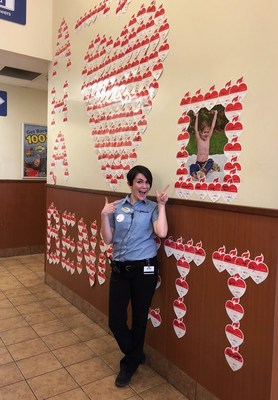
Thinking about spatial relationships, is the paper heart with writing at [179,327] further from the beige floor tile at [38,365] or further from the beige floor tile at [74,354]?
the beige floor tile at [38,365]

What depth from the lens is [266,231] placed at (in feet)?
Result: 5.41

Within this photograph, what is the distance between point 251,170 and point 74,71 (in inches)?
97.9

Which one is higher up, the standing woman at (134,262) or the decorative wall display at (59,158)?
the decorative wall display at (59,158)

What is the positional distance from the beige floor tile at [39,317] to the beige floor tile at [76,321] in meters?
0.14

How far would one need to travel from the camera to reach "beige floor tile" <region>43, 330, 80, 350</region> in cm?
276

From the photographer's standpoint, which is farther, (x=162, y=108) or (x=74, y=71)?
(x=74, y=71)

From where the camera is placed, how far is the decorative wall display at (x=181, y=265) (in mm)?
2090

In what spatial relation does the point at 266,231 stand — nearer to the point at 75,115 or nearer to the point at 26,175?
the point at 75,115

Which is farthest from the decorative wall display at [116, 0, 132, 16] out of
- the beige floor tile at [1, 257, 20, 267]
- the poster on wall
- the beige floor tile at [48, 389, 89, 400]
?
the beige floor tile at [1, 257, 20, 267]

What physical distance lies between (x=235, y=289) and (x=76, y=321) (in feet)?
6.31

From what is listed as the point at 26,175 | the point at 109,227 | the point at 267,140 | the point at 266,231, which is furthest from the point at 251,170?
the point at 26,175

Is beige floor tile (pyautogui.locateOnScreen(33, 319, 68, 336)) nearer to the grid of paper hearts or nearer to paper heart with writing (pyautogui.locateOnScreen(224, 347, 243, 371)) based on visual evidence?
the grid of paper hearts

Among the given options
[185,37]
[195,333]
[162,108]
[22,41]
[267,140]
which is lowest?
[195,333]

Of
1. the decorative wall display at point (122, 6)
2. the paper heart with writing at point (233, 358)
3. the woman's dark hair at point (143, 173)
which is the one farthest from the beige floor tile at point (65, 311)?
the decorative wall display at point (122, 6)
